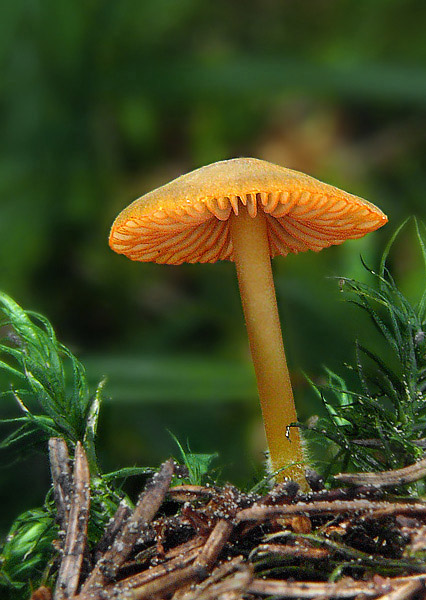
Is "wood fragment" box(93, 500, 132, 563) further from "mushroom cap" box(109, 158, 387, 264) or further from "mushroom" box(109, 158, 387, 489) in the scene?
"mushroom cap" box(109, 158, 387, 264)

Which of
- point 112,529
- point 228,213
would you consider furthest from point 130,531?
point 228,213

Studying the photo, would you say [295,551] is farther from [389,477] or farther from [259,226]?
[259,226]

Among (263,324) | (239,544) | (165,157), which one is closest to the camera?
(239,544)

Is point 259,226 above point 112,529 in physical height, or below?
above

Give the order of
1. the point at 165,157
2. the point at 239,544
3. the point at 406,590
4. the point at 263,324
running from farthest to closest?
the point at 165,157, the point at 263,324, the point at 239,544, the point at 406,590

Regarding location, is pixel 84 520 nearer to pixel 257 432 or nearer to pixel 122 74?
pixel 257 432

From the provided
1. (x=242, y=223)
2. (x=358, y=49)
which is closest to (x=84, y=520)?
(x=242, y=223)

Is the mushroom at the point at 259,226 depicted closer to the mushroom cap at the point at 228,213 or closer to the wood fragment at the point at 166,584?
the mushroom cap at the point at 228,213

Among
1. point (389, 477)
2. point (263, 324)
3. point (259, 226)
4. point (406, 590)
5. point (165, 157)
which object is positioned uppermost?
point (165, 157)
